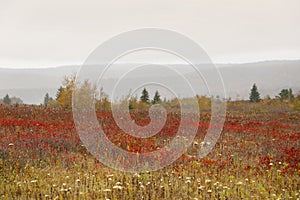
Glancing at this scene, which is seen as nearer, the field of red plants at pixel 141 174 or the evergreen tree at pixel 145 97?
the field of red plants at pixel 141 174

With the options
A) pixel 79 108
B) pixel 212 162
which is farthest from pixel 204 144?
pixel 79 108

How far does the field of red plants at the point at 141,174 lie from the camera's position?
8641 mm

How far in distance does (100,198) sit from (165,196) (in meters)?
1.34

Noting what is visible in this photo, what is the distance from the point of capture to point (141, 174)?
33.0 ft

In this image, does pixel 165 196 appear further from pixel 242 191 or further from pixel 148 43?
pixel 148 43

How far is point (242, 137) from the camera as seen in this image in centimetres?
1742

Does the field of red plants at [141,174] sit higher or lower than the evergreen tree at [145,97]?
lower

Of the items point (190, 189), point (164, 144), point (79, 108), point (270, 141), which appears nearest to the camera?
point (190, 189)

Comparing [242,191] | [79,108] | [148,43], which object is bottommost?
[242,191]

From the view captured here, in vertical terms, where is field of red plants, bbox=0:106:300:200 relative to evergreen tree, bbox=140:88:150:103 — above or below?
below

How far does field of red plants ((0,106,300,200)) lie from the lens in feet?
28.3

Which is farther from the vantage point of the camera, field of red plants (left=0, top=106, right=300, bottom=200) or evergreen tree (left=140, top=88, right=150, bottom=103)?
evergreen tree (left=140, top=88, right=150, bottom=103)

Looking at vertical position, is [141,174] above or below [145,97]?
below

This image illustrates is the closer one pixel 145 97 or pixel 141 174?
pixel 141 174
